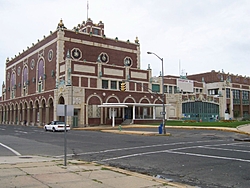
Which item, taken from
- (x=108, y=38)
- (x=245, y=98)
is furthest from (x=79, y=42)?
(x=245, y=98)

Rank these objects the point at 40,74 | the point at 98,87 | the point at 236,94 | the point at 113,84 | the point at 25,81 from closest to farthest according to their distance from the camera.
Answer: the point at 98,87 < the point at 113,84 < the point at 40,74 < the point at 25,81 < the point at 236,94

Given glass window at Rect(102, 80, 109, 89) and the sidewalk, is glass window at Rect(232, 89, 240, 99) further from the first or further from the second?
the sidewalk

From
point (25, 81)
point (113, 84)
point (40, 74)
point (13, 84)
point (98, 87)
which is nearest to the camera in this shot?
point (98, 87)

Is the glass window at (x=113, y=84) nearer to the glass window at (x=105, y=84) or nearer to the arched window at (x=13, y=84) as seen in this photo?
the glass window at (x=105, y=84)

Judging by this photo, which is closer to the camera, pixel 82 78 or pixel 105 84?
pixel 82 78

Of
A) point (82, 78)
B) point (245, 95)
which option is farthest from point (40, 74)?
point (245, 95)

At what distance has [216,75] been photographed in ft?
282

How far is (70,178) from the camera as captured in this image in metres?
8.80

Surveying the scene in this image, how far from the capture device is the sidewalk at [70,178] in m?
7.95

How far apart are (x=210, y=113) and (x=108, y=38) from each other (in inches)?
1247

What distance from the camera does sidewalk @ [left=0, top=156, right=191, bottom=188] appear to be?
7.95 meters

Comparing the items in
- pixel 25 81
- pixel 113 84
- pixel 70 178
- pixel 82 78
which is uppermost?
pixel 25 81

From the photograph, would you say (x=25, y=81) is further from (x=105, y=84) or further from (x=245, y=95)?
(x=245, y=95)

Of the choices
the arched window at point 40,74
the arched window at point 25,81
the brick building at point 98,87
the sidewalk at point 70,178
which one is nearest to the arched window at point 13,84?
the brick building at point 98,87
